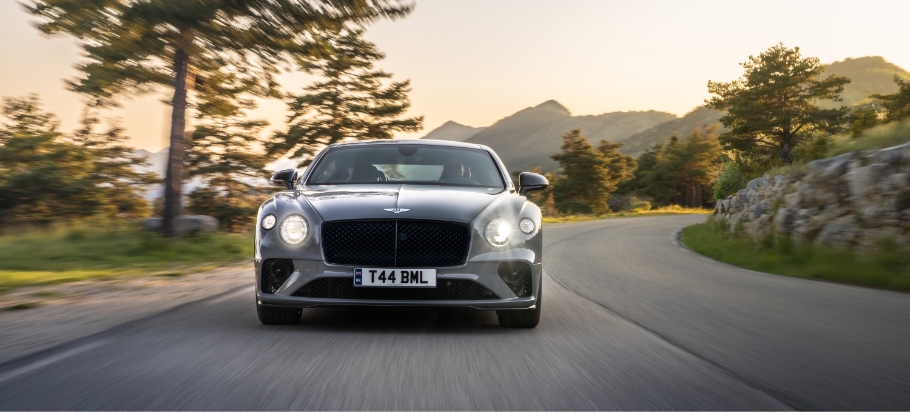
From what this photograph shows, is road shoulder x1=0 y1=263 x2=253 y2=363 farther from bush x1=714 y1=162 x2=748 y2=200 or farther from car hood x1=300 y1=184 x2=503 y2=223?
bush x1=714 y1=162 x2=748 y2=200

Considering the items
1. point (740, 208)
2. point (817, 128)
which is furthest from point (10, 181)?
point (817, 128)

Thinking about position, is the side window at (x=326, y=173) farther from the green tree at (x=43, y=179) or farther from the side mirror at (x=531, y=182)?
the green tree at (x=43, y=179)

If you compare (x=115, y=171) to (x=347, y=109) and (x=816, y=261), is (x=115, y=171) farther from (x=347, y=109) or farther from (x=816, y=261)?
(x=816, y=261)

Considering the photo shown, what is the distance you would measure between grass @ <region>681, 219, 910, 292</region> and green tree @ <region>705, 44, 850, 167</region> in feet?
109

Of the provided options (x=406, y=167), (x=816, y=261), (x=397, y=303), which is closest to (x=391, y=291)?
(x=397, y=303)

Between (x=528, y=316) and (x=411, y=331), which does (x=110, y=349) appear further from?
(x=528, y=316)

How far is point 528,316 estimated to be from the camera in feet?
17.9

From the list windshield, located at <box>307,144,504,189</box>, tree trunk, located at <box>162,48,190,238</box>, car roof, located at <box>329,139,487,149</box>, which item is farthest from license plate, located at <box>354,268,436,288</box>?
tree trunk, located at <box>162,48,190,238</box>

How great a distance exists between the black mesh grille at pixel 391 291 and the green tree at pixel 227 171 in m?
19.9

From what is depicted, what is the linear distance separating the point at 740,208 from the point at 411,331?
1530cm

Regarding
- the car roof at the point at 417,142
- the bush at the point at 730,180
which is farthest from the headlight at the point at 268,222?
the bush at the point at 730,180

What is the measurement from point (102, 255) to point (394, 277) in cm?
936

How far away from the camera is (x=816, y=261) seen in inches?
462

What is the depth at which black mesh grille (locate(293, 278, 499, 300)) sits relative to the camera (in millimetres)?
5062
